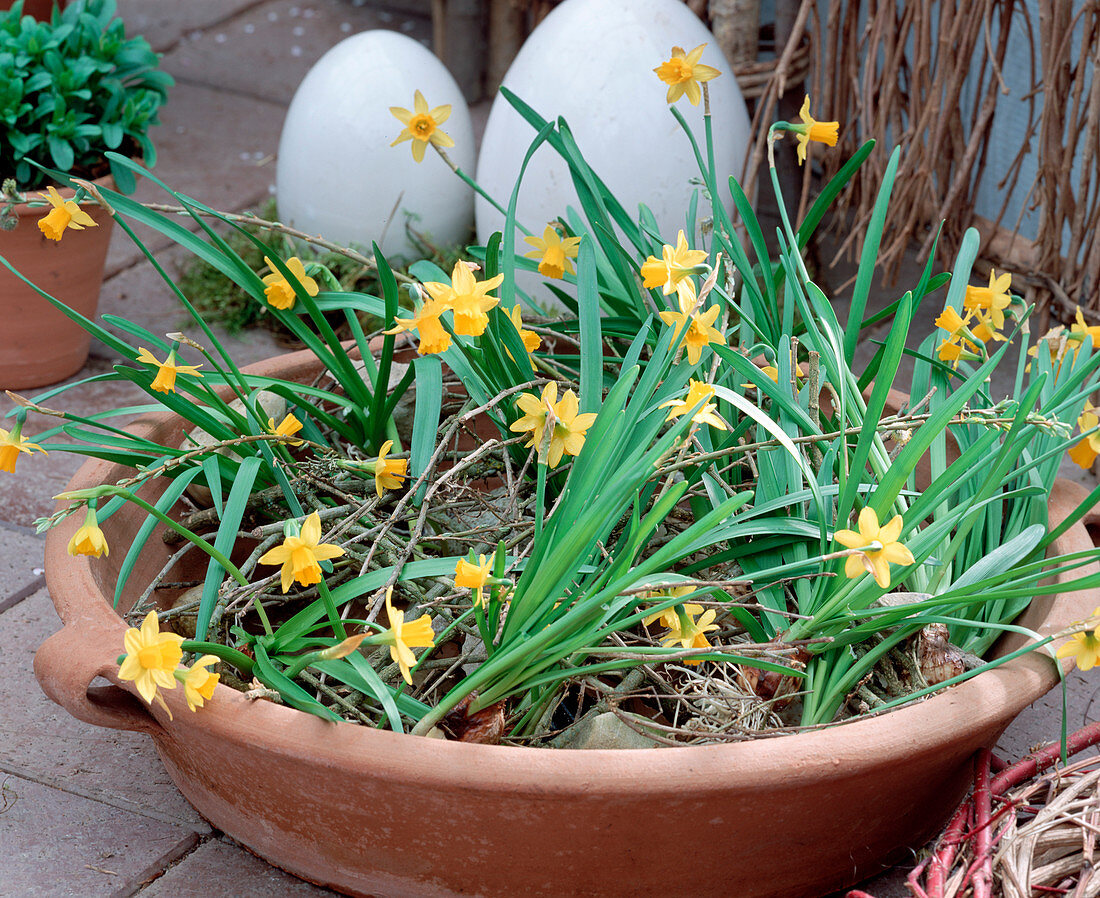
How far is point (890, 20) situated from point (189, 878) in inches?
75.0

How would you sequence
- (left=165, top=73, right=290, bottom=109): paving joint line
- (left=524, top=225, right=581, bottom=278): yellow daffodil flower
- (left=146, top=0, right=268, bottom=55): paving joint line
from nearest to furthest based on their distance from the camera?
(left=524, top=225, right=581, bottom=278): yellow daffodil flower < (left=165, top=73, right=290, bottom=109): paving joint line < (left=146, top=0, right=268, bottom=55): paving joint line

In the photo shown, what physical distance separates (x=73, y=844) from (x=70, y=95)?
4.33ft

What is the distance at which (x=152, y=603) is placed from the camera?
1.30 m

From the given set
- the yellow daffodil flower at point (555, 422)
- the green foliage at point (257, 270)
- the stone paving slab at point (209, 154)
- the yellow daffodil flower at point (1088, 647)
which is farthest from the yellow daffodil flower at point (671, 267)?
the stone paving slab at point (209, 154)

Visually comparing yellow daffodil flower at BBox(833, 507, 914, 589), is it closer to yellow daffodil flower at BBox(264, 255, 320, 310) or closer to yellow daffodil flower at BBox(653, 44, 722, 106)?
yellow daffodil flower at BBox(653, 44, 722, 106)

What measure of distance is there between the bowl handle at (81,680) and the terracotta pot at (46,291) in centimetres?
110

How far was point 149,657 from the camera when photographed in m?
0.88

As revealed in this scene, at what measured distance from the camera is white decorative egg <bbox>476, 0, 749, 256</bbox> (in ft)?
7.18

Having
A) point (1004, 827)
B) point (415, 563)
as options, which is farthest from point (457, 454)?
point (1004, 827)

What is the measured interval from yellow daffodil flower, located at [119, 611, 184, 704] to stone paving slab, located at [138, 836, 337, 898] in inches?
15.5

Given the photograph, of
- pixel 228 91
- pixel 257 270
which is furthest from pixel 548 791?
pixel 228 91

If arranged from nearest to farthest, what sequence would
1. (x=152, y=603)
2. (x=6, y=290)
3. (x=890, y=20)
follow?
(x=152, y=603) → (x=6, y=290) → (x=890, y=20)

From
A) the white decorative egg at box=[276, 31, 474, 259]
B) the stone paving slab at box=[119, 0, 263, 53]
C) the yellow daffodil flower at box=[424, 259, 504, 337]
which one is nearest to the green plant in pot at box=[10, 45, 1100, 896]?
the yellow daffodil flower at box=[424, 259, 504, 337]

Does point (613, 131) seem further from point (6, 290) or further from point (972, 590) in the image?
point (972, 590)
